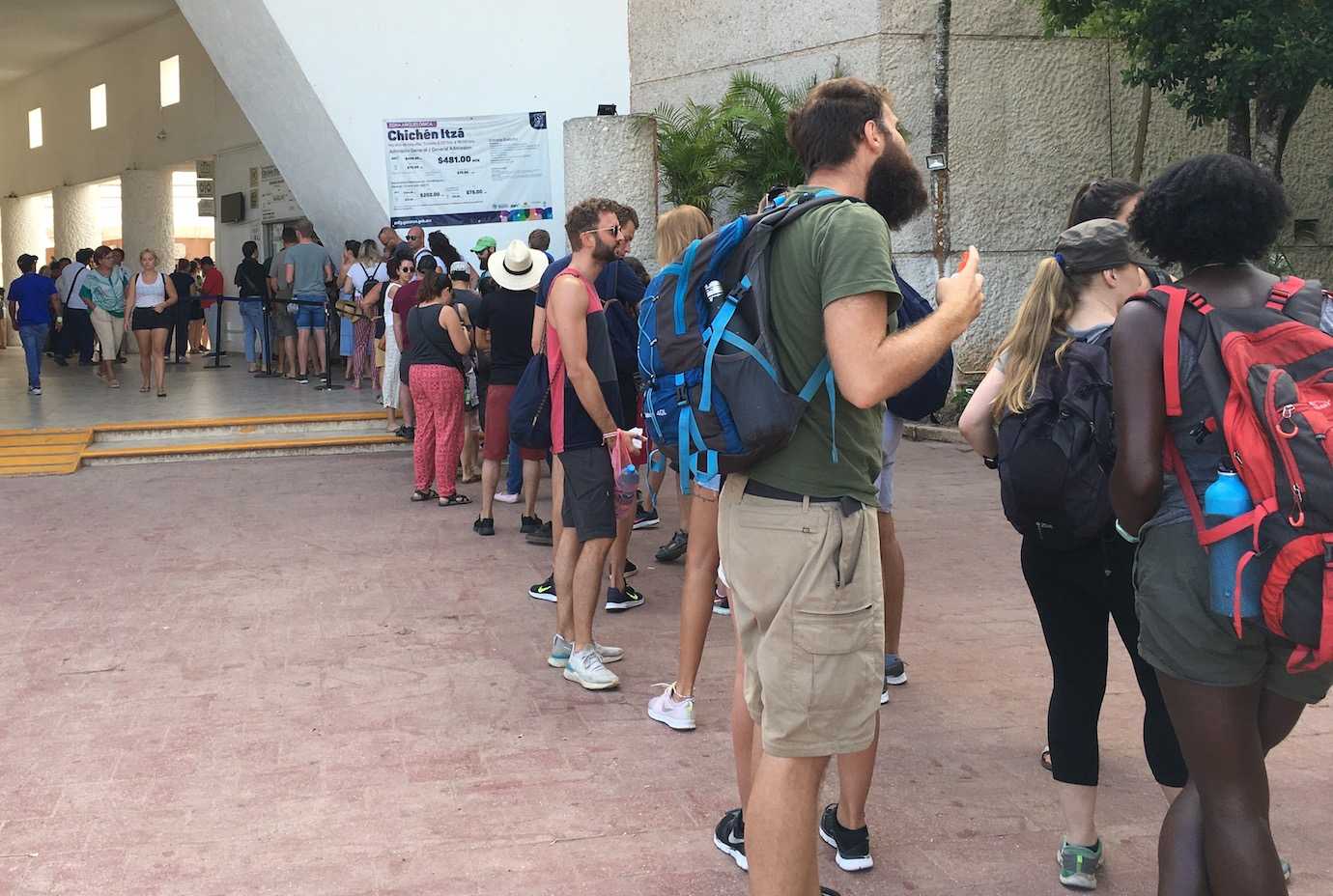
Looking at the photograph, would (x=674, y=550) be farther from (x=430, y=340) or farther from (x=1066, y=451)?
(x=1066, y=451)

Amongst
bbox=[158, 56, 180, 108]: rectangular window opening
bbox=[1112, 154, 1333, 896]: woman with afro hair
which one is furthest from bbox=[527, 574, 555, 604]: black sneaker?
bbox=[158, 56, 180, 108]: rectangular window opening

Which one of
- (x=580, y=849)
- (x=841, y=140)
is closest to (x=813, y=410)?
(x=841, y=140)

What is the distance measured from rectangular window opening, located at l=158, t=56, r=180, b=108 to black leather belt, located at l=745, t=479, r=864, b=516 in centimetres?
2176

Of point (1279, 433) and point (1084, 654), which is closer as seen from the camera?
point (1279, 433)

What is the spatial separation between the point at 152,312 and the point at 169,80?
A: 8.85 meters

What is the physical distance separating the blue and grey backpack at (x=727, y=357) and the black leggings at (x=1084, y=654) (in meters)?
1.09

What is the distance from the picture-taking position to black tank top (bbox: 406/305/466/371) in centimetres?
928

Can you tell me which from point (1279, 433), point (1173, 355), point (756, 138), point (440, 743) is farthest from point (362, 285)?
point (1279, 433)

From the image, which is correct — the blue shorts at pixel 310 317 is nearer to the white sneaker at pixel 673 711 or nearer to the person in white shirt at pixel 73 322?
the person in white shirt at pixel 73 322

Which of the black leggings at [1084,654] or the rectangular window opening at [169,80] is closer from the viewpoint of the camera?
the black leggings at [1084,654]

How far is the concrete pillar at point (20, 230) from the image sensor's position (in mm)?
28656

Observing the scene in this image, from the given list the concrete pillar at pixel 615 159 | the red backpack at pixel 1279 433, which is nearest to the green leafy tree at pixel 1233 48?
the concrete pillar at pixel 615 159

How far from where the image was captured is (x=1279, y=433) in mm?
2447

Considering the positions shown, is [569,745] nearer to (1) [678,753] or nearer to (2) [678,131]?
(1) [678,753]
